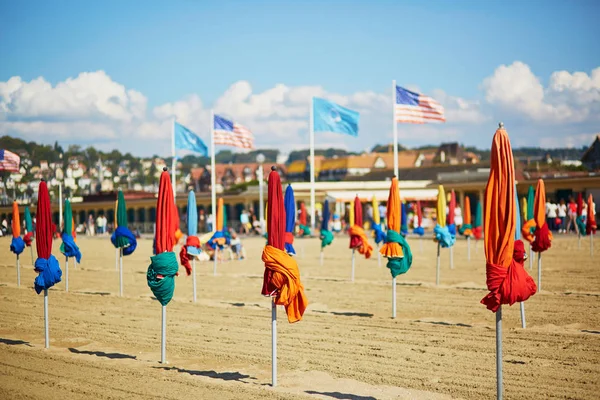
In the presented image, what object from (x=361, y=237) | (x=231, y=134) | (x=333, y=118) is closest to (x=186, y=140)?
(x=231, y=134)

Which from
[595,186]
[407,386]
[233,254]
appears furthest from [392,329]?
[595,186]

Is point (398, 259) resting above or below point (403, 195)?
below

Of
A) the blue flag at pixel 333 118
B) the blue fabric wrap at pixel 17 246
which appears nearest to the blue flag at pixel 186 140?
the blue flag at pixel 333 118

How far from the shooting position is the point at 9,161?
22.0m

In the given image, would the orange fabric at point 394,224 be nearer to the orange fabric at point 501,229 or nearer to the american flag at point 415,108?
the orange fabric at point 501,229

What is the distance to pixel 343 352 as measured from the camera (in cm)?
1230

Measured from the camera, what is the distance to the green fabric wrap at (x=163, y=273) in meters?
11.7

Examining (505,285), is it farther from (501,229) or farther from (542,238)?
(542,238)

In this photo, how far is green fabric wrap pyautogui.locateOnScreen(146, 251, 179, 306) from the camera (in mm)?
11665

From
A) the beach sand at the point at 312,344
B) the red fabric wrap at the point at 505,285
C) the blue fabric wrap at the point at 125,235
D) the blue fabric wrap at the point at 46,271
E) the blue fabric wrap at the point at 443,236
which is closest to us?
the red fabric wrap at the point at 505,285

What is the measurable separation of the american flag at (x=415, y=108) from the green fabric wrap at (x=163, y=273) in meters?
20.2

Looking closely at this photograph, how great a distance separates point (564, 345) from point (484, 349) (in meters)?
1.36

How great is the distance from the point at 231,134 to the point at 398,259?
2493 cm

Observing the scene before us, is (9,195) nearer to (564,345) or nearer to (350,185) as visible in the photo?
(564,345)
